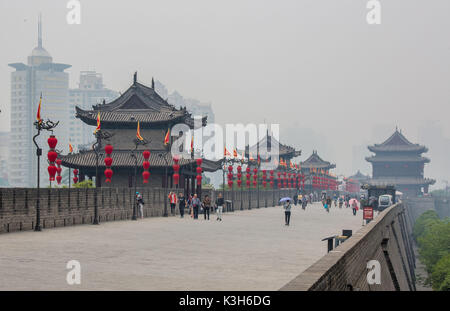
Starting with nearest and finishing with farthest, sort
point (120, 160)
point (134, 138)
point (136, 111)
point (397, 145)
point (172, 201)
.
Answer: point (172, 201)
point (120, 160)
point (134, 138)
point (136, 111)
point (397, 145)

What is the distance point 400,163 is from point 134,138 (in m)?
88.6

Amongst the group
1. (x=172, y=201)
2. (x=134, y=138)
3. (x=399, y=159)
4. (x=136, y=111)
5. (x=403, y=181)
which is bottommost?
(x=172, y=201)

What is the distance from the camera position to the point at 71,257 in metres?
16.8

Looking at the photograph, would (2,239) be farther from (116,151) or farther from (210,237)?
(116,151)

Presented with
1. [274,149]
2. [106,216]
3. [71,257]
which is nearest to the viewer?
[71,257]

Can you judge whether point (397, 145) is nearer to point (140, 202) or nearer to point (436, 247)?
point (436, 247)

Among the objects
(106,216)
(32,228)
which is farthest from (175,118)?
(32,228)

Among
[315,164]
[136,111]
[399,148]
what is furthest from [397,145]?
[136,111]

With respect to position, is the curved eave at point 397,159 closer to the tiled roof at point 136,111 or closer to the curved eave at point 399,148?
the curved eave at point 399,148

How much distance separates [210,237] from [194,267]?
9818 millimetres

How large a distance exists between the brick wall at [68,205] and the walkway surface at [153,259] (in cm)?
89

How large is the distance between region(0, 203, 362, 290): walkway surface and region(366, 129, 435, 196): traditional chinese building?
111 metres

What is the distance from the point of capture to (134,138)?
5847 cm

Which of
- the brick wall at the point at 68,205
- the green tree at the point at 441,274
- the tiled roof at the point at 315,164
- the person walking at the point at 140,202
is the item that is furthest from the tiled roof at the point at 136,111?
the tiled roof at the point at 315,164
